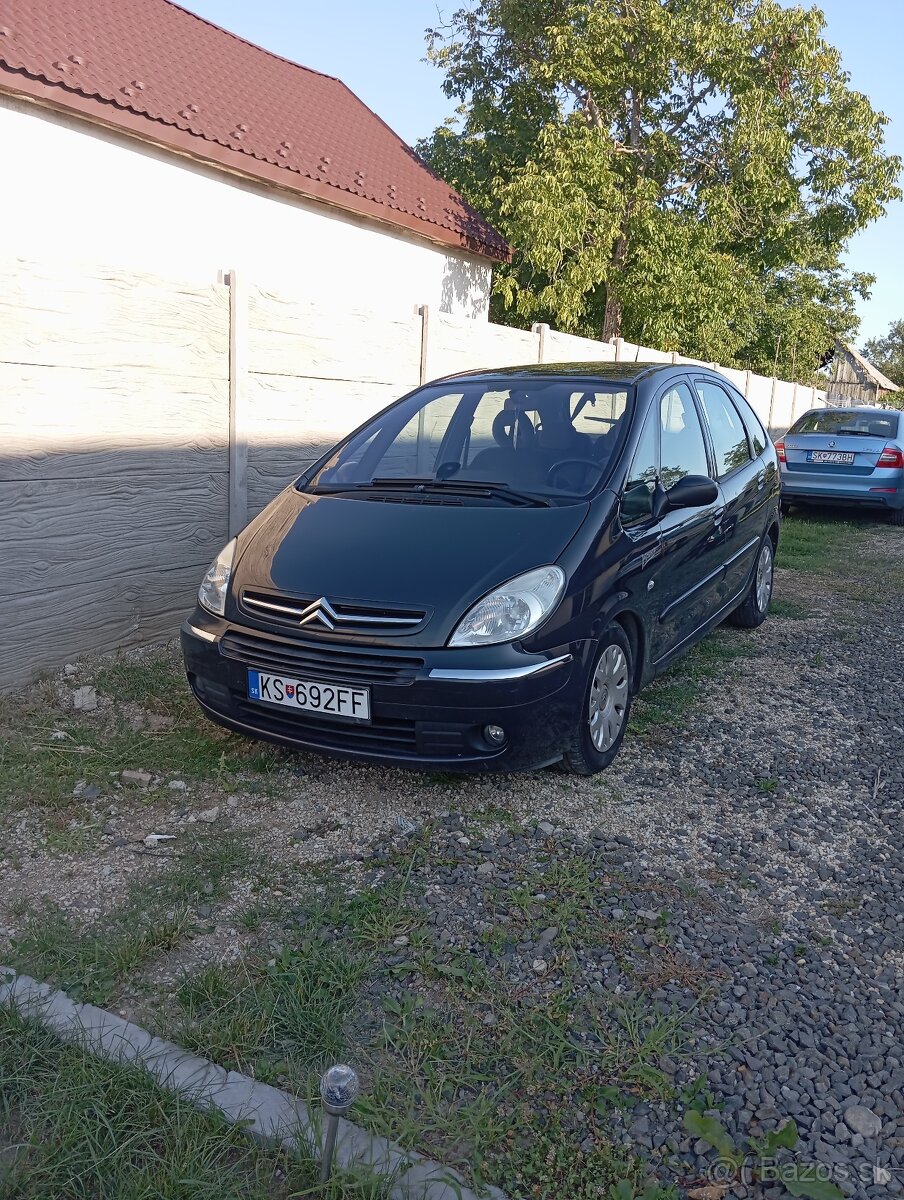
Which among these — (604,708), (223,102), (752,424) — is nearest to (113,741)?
(604,708)

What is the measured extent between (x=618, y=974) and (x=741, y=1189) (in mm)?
712

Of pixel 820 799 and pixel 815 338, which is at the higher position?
pixel 815 338

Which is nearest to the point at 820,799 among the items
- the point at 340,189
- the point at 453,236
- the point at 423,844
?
the point at 423,844

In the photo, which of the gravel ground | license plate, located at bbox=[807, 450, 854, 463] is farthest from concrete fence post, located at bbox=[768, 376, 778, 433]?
the gravel ground

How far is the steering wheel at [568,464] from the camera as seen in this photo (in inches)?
165

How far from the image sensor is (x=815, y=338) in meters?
27.9

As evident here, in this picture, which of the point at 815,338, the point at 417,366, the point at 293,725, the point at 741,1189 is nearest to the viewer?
the point at 741,1189

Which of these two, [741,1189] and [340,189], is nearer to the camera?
[741,1189]

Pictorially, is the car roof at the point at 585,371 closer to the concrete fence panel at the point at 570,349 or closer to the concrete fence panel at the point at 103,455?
the concrete fence panel at the point at 103,455

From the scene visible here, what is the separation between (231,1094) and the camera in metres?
2.16

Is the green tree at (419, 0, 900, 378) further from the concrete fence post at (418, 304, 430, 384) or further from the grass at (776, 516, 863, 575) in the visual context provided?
the concrete fence post at (418, 304, 430, 384)

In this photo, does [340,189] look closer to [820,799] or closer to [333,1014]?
[820,799]

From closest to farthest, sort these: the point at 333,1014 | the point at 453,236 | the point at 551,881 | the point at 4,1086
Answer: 1. the point at 4,1086
2. the point at 333,1014
3. the point at 551,881
4. the point at 453,236

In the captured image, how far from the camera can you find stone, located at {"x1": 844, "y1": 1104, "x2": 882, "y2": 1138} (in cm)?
215
